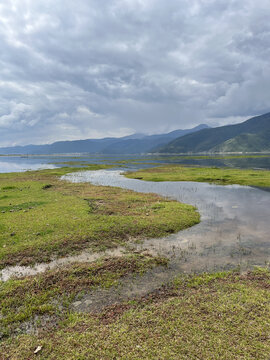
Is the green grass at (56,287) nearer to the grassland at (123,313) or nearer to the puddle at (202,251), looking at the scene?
the grassland at (123,313)

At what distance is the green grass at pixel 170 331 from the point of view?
8.27 meters

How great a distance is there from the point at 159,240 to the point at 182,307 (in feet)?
31.5

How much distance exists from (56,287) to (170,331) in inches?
295

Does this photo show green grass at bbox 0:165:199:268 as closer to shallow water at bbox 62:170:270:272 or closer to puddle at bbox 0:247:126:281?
puddle at bbox 0:247:126:281

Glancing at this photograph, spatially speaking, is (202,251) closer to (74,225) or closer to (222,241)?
(222,241)

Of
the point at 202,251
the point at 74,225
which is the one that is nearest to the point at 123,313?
the point at 202,251

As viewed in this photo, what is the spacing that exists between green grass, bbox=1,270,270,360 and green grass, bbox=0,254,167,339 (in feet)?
4.19

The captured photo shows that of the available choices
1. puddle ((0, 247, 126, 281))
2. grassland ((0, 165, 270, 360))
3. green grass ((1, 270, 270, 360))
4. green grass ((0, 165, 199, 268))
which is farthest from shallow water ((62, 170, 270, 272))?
green grass ((1, 270, 270, 360))

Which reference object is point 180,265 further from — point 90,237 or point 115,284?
point 90,237

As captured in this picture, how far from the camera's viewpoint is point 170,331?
30.1 ft

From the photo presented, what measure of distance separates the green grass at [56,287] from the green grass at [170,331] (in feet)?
4.19

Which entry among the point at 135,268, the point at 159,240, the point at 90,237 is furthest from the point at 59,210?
the point at 135,268

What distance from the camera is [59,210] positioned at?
2914 cm

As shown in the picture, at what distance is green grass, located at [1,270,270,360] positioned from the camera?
8266 mm
